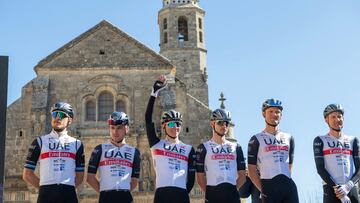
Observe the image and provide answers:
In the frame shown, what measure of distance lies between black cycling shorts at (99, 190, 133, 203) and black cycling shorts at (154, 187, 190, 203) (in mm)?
441

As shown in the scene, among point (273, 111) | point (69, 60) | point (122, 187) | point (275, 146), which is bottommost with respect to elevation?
point (122, 187)

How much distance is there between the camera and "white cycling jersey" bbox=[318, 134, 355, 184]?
8633 millimetres

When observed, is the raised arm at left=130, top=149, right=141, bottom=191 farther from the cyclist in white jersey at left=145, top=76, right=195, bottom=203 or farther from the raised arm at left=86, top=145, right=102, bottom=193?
the raised arm at left=86, top=145, right=102, bottom=193

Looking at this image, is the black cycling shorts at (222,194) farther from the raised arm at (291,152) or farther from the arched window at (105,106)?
the arched window at (105,106)

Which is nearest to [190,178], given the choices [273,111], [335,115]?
[273,111]

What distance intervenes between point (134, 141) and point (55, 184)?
1742 centimetres

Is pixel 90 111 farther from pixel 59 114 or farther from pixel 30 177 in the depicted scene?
pixel 30 177

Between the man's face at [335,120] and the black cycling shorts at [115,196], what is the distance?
3275 millimetres

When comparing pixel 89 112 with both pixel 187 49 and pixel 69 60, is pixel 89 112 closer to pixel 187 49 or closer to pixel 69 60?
pixel 69 60

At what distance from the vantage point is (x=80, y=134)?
2559 centimetres

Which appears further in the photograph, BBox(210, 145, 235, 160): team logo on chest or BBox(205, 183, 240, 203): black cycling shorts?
BBox(210, 145, 235, 160): team logo on chest

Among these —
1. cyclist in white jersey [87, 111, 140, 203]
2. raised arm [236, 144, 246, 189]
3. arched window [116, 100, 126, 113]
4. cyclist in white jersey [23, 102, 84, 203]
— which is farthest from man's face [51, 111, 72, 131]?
arched window [116, 100, 126, 113]

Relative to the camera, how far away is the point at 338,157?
872 cm

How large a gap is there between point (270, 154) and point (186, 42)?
29.7 metres
